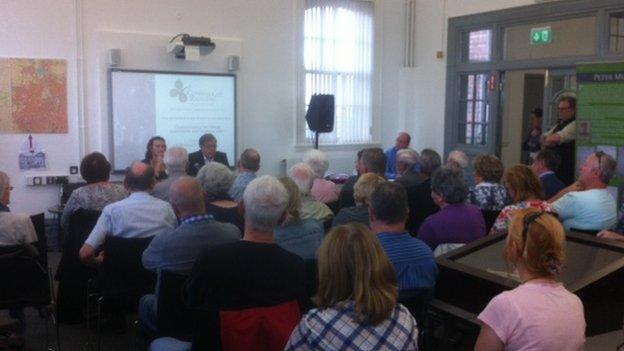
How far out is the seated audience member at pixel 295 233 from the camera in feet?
11.4

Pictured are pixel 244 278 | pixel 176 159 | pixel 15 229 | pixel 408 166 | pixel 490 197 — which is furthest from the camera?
pixel 408 166

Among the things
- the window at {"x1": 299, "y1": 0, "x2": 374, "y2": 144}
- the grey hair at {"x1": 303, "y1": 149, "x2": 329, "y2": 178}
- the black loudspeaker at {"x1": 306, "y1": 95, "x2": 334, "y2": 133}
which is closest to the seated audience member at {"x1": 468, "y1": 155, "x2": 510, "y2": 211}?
the grey hair at {"x1": 303, "y1": 149, "x2": 329, "y2": 178}

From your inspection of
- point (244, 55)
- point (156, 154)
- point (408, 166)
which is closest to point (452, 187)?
point (408, 166)

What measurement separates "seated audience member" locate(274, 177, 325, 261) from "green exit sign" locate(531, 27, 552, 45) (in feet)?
18.4

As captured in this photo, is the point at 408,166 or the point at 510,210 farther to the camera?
the point at 408,166

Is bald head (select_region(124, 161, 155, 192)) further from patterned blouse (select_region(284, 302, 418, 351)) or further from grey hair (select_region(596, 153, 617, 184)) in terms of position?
grey hair (select_region(596, 153, 617, 184))

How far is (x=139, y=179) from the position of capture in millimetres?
4012

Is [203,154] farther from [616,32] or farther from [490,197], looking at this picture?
[616,32]

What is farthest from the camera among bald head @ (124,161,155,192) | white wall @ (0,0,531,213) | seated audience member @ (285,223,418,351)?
white wall @ (0,0,531,213)

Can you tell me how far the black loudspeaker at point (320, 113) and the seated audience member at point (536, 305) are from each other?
661 centimetres

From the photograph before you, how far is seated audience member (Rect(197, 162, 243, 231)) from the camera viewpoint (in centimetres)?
428

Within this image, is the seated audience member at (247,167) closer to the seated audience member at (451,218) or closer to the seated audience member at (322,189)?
the seated audience member at (322,189)

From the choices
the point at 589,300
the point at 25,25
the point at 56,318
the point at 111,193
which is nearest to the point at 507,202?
the point at 589,300

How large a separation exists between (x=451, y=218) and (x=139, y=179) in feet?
6.46
